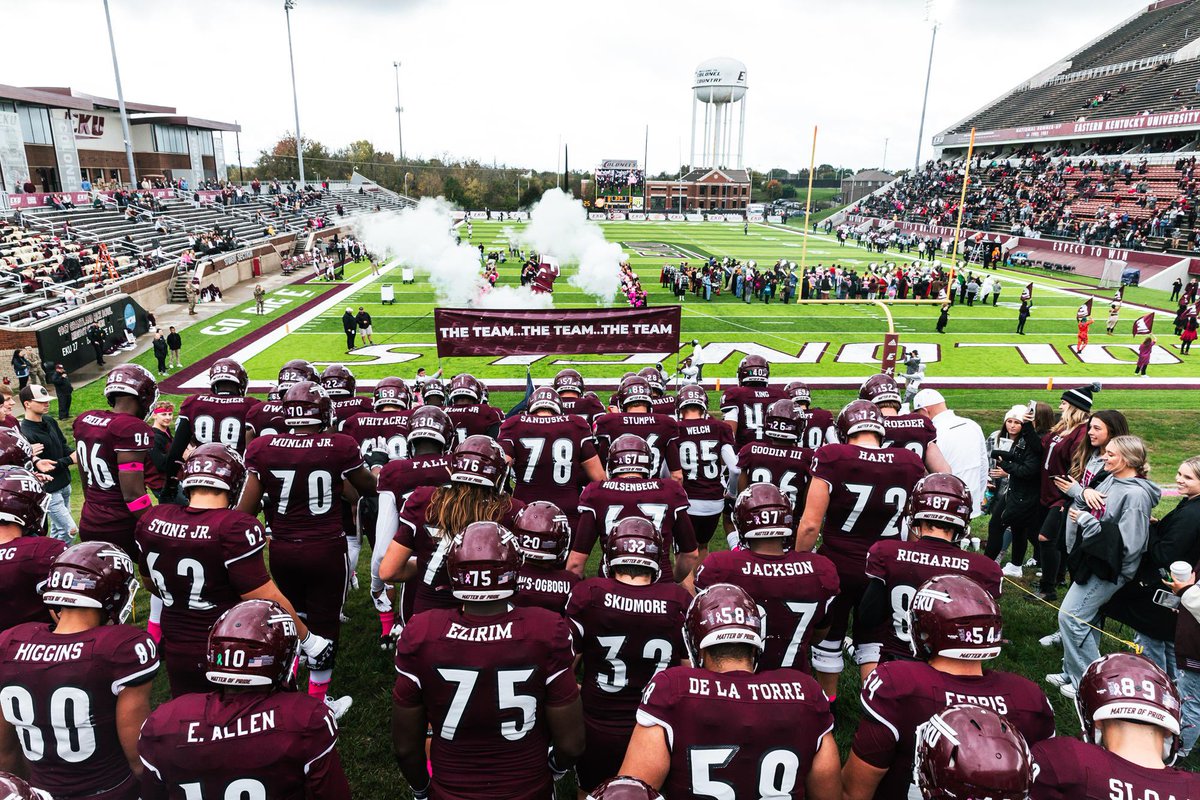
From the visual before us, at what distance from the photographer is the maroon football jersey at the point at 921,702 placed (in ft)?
9.11

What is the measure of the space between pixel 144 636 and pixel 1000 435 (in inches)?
344

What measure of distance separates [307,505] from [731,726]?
12.4 feet

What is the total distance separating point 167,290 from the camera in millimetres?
28344

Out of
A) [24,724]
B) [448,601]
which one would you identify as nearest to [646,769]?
[448,601]

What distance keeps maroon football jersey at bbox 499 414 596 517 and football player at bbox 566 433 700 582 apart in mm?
975

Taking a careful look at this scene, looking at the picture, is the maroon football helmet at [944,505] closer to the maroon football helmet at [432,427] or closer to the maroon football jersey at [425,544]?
the maroon football jersey at [425,544]

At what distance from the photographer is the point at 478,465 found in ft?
13.4

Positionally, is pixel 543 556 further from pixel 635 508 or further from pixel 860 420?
pixel 860 420

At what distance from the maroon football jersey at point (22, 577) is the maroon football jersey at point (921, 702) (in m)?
4.22

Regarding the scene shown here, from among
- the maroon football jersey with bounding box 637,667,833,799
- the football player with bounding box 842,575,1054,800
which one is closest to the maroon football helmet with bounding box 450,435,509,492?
the maroon football jersey with bounding box 637,667,833,799

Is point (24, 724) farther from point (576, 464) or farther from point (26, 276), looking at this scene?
point (26, 276)

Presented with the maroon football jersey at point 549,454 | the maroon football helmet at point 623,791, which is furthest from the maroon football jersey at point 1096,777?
the maroon football jersey at point 549,454

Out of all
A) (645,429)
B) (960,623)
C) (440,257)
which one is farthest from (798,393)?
(440,257)

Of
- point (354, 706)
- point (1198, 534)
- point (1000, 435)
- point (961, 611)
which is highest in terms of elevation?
point (961, 611)
